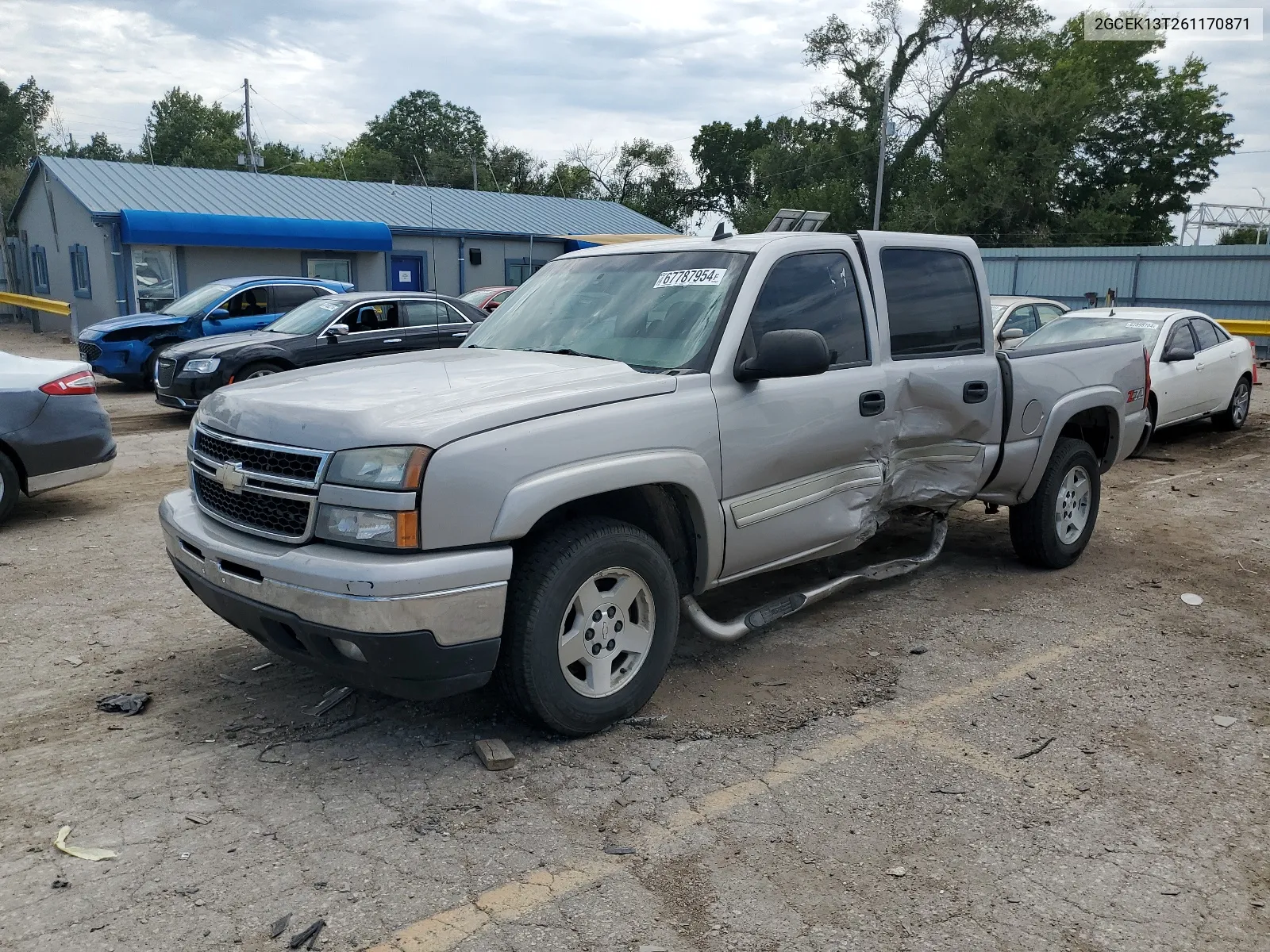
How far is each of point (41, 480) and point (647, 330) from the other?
203 inches

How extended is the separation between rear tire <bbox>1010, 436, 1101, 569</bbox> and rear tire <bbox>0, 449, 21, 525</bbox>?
680 cm

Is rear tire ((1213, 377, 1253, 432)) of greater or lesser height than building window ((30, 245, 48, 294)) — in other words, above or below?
below

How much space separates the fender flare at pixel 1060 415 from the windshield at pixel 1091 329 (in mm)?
4698

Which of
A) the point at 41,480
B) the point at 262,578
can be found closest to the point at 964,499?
the point at 262,578

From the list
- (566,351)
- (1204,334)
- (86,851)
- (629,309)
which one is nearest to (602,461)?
(566,351)

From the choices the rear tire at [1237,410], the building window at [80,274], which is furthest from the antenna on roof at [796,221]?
the building window at [80,274]

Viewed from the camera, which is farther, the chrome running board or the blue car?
the blue car

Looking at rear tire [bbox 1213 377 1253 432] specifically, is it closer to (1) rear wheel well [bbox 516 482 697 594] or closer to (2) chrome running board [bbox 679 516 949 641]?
(2) chrome running board [bbox 679 516 949 641]

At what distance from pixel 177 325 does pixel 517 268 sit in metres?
17.4

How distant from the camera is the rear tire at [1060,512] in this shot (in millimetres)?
6168

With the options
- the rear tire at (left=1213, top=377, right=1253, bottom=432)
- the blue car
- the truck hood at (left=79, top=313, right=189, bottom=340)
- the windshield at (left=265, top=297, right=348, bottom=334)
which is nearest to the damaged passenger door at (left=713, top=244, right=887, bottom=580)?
the windshield at (left=265, top=297, right=348, bottom=334)

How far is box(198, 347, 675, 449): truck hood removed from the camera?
Answer: 11.4 ft

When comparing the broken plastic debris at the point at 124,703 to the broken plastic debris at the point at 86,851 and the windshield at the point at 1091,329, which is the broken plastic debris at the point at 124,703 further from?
the windshield at the point at 1091,329

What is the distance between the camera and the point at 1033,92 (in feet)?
126
